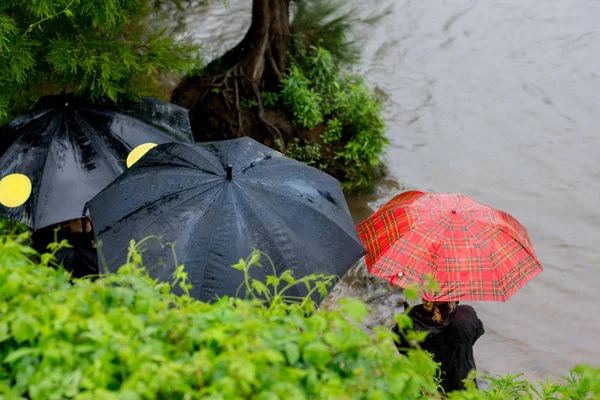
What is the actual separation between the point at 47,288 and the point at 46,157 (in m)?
2.71

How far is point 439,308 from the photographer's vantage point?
13.3ft

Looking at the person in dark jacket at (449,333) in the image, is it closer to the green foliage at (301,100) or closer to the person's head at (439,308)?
the person's head at (439,308)

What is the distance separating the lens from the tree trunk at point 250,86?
7508 millimetres

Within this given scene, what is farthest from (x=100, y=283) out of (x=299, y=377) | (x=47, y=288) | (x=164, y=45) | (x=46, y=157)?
(x=164, y=45)

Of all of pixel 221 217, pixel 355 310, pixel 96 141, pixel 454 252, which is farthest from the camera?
pixel 96 141

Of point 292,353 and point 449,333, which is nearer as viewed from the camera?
point 292,353

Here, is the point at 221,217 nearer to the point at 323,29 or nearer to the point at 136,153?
the point at 136,153

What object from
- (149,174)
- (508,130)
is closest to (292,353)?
(149,174)

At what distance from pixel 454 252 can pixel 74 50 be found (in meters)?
3.12

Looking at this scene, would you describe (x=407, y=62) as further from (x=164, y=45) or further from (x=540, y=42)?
(x=164, y=45)

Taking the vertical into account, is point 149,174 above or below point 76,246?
above

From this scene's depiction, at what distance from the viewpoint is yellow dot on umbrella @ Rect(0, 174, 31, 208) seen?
166 inches

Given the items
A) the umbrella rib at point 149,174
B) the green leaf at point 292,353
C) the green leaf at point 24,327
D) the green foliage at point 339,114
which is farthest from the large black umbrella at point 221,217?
the green foliage at point 339,114

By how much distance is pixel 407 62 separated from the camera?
35.2 ft
